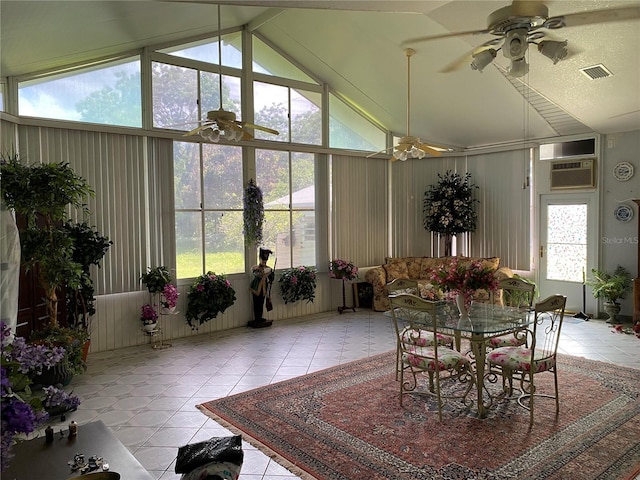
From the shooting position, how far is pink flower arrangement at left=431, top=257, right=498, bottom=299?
3.80 metres

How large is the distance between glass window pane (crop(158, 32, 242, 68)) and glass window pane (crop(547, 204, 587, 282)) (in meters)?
5.45

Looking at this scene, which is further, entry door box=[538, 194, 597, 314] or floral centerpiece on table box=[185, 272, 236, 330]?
entry door box=[538, 194, 597, 314]

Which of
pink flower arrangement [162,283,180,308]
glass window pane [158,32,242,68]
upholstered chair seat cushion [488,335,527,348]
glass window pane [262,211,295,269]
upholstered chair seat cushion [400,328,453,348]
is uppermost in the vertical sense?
glass window pane [158,32,242,68]

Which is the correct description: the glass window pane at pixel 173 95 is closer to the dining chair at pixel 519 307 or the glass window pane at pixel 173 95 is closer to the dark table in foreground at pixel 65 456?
the dining chair at pixel 519 307

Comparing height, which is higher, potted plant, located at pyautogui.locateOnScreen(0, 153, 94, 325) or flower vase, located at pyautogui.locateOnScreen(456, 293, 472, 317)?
potted plant, located at pyautogui.locateOnScreen(0, 153, 94, 325)

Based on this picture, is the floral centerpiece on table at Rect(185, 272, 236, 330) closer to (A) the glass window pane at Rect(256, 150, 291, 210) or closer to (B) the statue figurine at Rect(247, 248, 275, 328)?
(B) the statue figurine at Rect(247, 248, 275, 328)

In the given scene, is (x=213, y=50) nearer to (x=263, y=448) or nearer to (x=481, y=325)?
(x=481, y=325)

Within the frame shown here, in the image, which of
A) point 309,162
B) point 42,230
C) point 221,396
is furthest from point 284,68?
point 221,396

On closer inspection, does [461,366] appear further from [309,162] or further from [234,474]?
[309,162]

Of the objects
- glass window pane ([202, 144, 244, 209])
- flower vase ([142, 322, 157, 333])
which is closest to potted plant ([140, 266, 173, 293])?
flower vase ([142, 322, 157, 333])

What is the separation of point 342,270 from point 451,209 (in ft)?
7.15

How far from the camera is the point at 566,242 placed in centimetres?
727

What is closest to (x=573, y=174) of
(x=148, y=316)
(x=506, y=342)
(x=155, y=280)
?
(x=506, y=342)

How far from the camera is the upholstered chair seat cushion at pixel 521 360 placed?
11.5 feet
